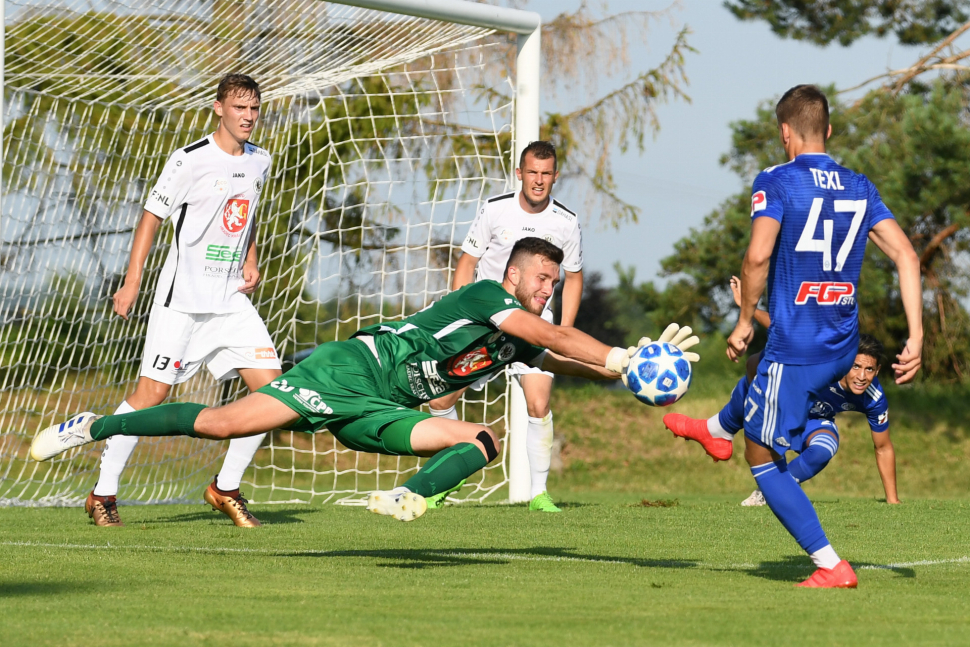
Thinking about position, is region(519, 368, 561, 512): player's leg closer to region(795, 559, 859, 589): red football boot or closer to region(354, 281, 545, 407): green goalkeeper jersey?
region(354, 281, 545, 407): green goalkeeper jersey

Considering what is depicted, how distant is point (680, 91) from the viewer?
51.3ft

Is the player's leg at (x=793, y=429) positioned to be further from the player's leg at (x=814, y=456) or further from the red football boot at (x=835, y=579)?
the player's leg at (x=814, y=456)

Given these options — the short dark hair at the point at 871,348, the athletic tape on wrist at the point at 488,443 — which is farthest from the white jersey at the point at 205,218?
the short dark hair at the point at 871,348

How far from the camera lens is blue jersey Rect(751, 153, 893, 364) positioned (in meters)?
4.54

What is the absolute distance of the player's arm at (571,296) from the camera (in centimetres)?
768

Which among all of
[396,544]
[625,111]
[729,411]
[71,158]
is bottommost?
[396,544]

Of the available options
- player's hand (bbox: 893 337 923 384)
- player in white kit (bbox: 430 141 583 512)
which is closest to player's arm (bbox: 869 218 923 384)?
player's hand (bbox: 893 337 923 384)

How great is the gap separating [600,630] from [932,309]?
43.1 feet

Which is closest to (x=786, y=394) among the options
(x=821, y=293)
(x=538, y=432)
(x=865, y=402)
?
(x=821, y=293)

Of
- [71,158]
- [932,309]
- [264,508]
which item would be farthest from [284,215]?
[932,309]

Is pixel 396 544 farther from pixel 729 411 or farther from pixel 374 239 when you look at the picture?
pixel 374 239

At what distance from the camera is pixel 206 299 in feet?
23.5

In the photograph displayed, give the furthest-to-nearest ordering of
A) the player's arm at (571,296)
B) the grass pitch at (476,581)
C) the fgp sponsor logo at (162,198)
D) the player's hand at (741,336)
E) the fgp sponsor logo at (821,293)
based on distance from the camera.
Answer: the player's arm at (571,296), the fgp sponsor logo at (162,198), the fgp sponsor logo at (821,293), the player's hand at (741,336), the grass pitch at (476,581)

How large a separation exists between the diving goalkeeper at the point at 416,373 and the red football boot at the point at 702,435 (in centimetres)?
42
